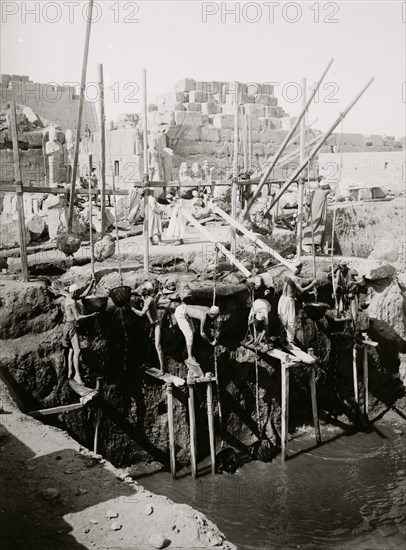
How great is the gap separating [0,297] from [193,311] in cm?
334

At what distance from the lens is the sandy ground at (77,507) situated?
584 centimetres

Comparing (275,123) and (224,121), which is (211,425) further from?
(275,123)

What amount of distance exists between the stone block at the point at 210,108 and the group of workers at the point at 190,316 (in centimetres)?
1874

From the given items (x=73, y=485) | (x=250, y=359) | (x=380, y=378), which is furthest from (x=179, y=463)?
(x=380, y=378)

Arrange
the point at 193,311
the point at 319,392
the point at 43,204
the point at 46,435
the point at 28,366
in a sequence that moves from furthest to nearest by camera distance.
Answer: the point at 43,204, the point at 319,392, the point at 193,311, the point at 28,366, the point at 46,435

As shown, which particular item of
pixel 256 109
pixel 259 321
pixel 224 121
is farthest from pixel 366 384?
pixel 256 109

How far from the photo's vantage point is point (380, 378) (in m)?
13.2

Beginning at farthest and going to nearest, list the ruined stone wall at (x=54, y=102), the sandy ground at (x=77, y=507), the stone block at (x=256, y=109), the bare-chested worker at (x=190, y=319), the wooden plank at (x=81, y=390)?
the stone block at (x=256, y=109), the ruined stone wall at (x=54, y=102), the bare-chested worker at (x=190, y=319), the wooden plank at (x=81, y=390), the sandy ground at (x=77, y=507)

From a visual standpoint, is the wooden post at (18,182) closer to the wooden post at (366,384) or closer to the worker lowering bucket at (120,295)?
the worker lowering bucket at (120,295)

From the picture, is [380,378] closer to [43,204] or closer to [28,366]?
[28,366]

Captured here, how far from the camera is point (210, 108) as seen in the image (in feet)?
93.6

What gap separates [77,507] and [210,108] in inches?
982

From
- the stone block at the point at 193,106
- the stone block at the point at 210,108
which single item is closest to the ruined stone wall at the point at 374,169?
the stone block at the point at 210,108

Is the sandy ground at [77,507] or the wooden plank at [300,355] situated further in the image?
the wooden plank at [300,355]
